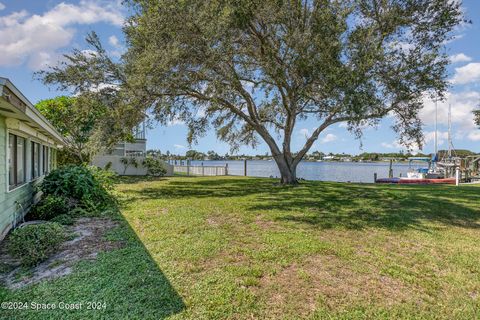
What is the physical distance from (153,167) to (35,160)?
41.4 feet

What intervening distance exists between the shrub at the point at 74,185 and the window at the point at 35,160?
1.14 meters

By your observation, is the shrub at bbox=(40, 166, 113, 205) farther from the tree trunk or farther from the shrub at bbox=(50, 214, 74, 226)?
the tree trunk

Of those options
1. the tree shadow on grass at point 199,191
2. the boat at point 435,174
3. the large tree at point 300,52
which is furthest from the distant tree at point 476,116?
the tree shadow on grass at point 199,191

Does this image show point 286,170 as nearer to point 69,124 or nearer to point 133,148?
point 69,124

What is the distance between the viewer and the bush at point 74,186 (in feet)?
26.5

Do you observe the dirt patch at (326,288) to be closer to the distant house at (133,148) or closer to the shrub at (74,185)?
the shrub at (74,185)

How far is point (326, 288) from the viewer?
Answer: 3713 mm

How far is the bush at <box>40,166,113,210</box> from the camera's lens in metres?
8.09

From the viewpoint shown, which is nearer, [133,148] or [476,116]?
[476,116]

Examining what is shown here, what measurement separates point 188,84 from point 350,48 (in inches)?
230

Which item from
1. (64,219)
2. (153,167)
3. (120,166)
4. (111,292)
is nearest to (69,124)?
(120,166)

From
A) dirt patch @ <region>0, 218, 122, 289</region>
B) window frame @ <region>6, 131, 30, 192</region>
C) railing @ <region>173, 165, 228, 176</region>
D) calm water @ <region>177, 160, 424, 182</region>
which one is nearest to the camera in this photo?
dirt patch @ <region>0, 218, 122, 289</region>

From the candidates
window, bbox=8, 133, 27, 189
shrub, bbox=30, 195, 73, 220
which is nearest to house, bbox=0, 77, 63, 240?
window, bbox=8, 133, 27, 189

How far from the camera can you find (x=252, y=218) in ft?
23.8
